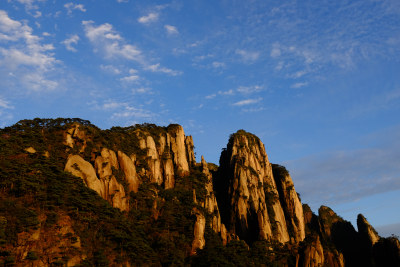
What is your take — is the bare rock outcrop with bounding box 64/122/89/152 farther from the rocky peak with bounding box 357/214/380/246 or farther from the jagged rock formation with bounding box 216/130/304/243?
the rocky peak with bounding box 357/214/380/246

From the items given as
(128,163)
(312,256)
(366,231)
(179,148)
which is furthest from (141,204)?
(366,231)

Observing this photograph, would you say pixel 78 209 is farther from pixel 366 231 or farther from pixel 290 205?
pixel 366 231

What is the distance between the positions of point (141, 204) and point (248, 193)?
41.1m

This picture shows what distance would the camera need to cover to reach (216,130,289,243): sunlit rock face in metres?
109

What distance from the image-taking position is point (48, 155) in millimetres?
76875

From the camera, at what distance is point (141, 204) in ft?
292

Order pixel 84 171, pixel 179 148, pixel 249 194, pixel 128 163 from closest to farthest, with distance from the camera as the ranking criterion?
pixel 84 171 < pixel 128 163 < pixel 179 148 < pixel 249 194

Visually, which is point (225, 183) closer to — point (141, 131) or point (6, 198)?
point (141, 131)

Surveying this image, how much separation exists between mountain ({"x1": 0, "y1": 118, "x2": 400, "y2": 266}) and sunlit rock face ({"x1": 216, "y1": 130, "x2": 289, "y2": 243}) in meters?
0.41

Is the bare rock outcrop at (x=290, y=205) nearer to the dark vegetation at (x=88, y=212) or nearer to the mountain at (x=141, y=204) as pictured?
the mountain at (x=141, y=204)

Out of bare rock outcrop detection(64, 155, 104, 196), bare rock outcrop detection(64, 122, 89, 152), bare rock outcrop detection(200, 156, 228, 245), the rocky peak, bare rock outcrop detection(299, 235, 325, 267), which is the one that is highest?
bare rock outcrop detection(64, 122, 89, 152)

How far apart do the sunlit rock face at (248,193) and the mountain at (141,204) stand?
1.34 feet

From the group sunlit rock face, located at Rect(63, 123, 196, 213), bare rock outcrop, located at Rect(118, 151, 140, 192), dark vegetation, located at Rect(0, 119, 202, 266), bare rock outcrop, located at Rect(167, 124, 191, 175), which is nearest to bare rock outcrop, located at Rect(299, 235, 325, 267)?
dark vegetation, located at Rect(0, 119, 202, 266)

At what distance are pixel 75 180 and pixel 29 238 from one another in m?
16.7
